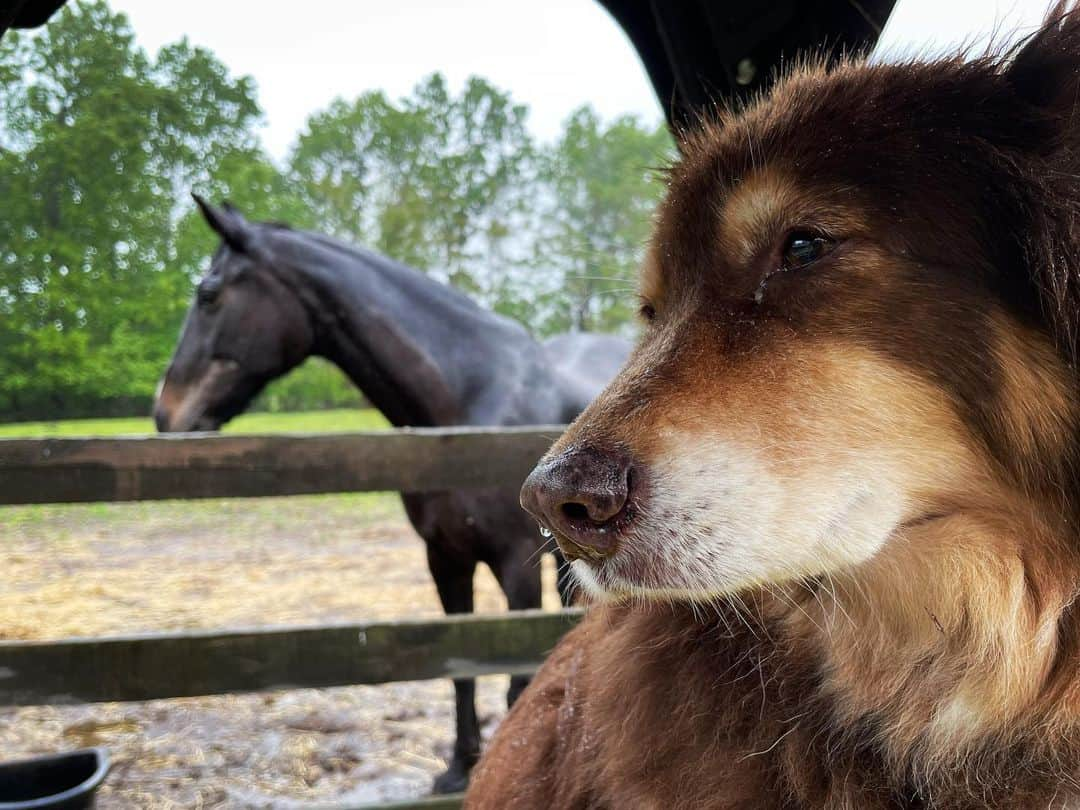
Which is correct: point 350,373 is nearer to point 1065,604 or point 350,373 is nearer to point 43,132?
point 43,132

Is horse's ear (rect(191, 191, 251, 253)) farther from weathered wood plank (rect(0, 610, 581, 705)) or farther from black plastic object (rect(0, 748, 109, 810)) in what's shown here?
black plastic object (rect(0, 748, 109, 810))

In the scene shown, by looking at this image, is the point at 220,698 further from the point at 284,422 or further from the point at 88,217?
the point at 284,422

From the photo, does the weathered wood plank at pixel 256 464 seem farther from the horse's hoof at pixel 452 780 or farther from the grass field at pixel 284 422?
the grass field at pixel 284 422

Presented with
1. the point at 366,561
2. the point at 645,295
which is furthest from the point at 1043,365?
the point at 366,561

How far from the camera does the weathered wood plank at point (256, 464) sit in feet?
7.22

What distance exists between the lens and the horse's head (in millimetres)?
3789

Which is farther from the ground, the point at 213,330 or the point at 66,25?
the point at 66,25

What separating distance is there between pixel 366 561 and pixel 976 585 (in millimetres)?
→ 7017

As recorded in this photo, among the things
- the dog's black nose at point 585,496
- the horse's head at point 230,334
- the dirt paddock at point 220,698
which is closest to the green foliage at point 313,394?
the dirt paddock at point 220,698

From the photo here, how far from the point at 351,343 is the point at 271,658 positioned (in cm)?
189

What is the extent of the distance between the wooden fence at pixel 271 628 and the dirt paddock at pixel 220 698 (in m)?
0.29

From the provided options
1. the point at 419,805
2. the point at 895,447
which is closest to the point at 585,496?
the point at 895,447

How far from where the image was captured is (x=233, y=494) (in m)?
2.36

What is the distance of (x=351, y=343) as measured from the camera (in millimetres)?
3799
